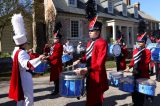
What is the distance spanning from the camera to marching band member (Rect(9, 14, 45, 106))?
5.06m

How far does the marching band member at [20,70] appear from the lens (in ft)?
16.6

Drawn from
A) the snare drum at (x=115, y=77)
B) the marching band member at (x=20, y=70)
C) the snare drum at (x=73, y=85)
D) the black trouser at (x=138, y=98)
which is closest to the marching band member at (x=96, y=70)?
the snare drum at (x=73, y=85)

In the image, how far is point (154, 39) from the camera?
13.8 meters

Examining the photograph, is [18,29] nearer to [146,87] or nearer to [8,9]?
[146,87]

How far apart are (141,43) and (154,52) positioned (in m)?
2.83

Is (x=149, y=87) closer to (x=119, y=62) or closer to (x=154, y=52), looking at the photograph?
(x=154, y=52)

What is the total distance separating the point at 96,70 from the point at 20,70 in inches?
58.6

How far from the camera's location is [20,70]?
523cm

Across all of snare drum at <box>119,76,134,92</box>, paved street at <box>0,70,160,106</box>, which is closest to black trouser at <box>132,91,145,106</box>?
snare drum at <box>119,76,134,92</box>

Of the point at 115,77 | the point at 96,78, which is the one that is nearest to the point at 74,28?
the point at 115,77

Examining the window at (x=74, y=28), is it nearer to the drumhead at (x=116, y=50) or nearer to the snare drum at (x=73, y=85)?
the drumhead at (x=116, y=50)

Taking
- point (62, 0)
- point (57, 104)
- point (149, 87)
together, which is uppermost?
point (62, 0)

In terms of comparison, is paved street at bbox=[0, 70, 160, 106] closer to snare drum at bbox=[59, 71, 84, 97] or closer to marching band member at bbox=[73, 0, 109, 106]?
snare drum at bbox=[59, 71, 84, 97]

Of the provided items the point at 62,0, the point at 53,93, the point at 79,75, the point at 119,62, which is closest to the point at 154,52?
the point at 119,62
